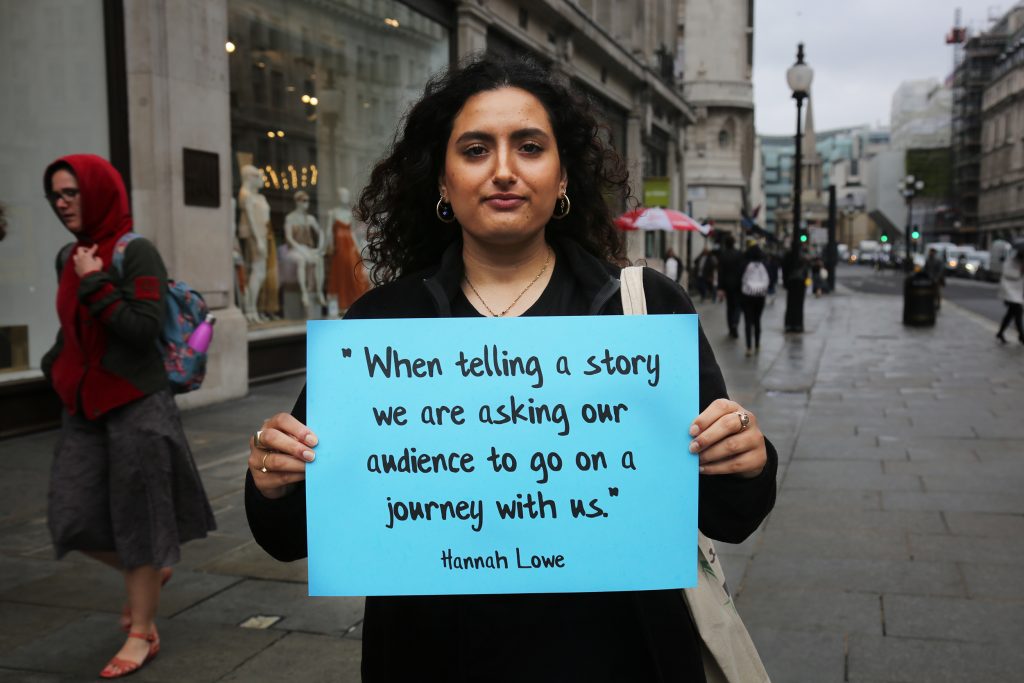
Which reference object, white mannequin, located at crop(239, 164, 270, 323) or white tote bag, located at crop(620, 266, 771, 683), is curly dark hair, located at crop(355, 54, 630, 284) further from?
white mannequin, located at crop(239, 164, 270, 323)

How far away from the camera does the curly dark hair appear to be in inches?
83.4

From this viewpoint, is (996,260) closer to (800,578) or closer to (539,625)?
(800,578)

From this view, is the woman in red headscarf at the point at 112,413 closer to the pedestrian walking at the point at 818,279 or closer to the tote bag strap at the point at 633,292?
the tote bag strap at the point at 633,292

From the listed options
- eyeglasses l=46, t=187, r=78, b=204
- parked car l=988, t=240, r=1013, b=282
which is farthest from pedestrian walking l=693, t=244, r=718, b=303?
eyeglasses l=46, t=187, r=78, b=204

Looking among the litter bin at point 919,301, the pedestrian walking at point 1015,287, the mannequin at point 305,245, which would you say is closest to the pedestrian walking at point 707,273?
Result: the litter bin at point 919,301

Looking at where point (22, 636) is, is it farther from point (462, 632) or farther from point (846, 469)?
point (846, 469)

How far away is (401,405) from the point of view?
1800mm

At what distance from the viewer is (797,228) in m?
21.7

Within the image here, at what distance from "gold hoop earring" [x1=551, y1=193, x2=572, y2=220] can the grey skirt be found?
224 centimetres

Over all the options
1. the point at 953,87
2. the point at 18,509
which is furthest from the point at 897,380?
the point at 953,87

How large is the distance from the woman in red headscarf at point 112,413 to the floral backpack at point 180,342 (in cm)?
12

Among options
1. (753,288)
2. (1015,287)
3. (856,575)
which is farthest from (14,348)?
(1015,287)

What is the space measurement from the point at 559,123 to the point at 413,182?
0.37 metres

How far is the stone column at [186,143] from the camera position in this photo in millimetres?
9109
